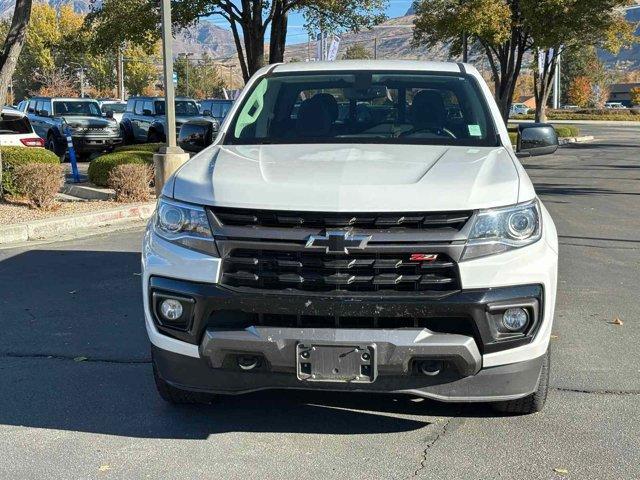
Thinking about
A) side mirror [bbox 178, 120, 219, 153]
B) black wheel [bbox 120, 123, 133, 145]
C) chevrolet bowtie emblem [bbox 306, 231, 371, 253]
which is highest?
side mirror [bbox 178, 120, 219, 153]

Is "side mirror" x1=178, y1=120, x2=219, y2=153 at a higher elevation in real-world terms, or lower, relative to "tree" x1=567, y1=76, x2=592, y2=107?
higher

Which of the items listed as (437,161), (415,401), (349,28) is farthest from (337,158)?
(349,28)

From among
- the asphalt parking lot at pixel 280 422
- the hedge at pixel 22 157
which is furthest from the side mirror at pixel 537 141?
the hedge at pixel 22 157

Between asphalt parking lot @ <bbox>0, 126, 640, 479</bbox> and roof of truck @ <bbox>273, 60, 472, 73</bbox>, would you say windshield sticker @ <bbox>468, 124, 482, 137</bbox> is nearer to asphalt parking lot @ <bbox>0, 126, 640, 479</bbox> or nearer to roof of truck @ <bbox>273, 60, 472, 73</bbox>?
roof of truck @ <bbox>273, 60, 472, 73</bbox>

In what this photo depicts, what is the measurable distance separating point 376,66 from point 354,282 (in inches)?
99.7

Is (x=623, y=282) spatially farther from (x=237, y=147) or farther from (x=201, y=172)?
(x=201, y=172)

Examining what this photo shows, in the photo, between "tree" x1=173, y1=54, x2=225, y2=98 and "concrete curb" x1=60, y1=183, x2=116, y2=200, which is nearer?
"concrete curb" x1=60, y1=183, x2=116, y2=200

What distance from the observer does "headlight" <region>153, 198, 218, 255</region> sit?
3.60 metres

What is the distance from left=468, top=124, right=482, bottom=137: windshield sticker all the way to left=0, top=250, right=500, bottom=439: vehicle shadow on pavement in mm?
1669

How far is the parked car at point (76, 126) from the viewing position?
69.6 ft

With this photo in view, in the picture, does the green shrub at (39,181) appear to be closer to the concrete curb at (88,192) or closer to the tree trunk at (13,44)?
the tree trunk at (13,44)

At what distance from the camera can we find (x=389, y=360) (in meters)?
3.39

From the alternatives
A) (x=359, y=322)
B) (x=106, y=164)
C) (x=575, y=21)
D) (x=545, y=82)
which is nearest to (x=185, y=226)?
(x=359, y=322)

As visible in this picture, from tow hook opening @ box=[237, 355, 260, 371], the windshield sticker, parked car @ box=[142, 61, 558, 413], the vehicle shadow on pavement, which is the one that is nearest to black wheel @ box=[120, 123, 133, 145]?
the vehicle shadow on pavement
